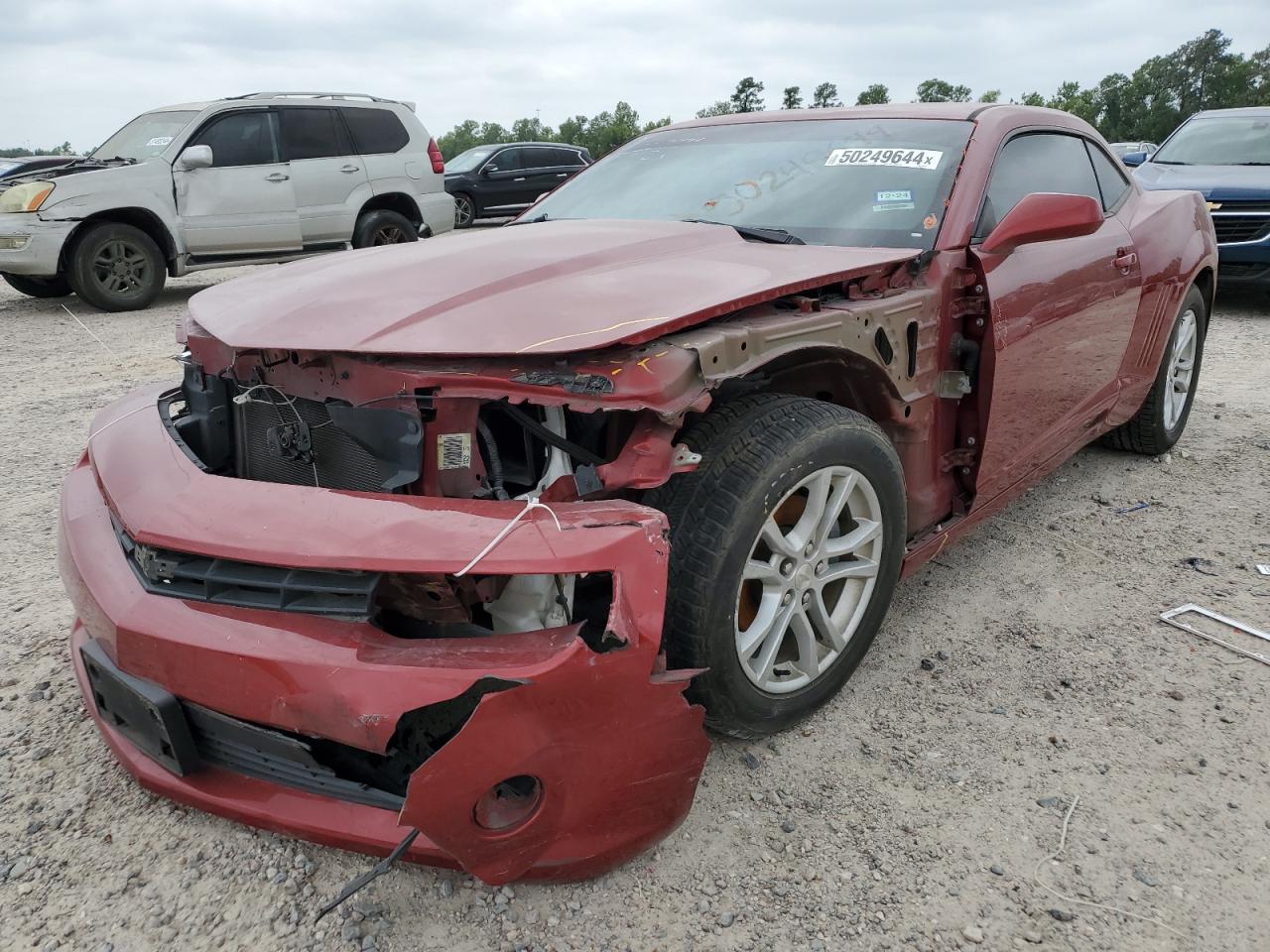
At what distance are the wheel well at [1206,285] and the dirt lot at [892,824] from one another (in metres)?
1.76

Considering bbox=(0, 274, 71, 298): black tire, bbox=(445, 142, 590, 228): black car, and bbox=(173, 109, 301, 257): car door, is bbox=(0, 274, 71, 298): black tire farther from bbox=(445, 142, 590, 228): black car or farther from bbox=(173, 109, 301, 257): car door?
bbox=(445, 142, 590, 228): black car

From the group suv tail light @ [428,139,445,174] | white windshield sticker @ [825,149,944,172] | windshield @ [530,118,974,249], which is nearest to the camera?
windshield @ [530,118,974,249]

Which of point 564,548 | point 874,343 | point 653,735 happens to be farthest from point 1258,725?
point 564,548

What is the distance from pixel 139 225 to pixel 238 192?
3.01ft

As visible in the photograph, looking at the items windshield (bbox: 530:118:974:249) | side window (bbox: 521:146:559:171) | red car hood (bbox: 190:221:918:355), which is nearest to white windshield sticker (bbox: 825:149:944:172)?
windshield (bbox: 530:118:974:249)

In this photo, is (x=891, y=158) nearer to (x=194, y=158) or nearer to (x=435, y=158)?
(x=194, y=158)

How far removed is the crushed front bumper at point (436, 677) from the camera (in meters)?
1.50

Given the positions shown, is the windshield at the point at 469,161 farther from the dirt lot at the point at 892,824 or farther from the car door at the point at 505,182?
the dirt lot at the point at 892,824

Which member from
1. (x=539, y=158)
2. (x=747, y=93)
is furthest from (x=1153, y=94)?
(x=539, y=158)

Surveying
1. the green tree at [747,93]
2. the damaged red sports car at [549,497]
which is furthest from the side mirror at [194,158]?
the green tree at [747,93]

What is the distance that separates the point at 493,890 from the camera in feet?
5.81

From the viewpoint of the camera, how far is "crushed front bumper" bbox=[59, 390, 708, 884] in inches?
59.2

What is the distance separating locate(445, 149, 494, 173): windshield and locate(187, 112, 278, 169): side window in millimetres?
6635

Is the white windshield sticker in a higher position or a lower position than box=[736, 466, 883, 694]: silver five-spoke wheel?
higher
